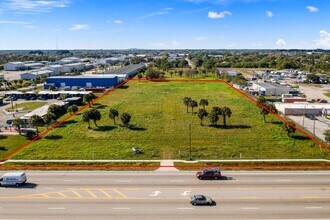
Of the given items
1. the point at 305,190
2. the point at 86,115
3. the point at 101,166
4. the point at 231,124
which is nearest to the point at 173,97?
the point at 231,124

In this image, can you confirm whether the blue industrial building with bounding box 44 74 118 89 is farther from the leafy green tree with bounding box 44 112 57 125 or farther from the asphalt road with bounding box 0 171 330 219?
the asphalt road with bounding box 0 171 330 219

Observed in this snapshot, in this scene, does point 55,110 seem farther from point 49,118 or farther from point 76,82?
point 76,82

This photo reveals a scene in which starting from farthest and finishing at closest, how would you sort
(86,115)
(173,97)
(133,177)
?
1. (173,97)
2. (86,115)
3. (133,177)

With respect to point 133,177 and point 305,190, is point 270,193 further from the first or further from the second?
point 133,177

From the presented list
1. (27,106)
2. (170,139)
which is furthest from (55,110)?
(170,139)

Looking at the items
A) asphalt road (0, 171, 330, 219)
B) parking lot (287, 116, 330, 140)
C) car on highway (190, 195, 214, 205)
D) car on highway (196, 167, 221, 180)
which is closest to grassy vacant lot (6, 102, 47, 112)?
asphalt road (0, 171, 330, 219)

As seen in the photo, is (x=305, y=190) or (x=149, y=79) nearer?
(x=305, y=190)

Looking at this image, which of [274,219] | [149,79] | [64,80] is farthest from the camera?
[149,79]

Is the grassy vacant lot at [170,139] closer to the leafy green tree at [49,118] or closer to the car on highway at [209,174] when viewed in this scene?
the leafy green tree at [49,118]

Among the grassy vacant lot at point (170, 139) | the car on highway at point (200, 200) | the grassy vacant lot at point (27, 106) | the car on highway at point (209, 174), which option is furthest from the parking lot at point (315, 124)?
the grassy vacant lot at point (27, 106)
